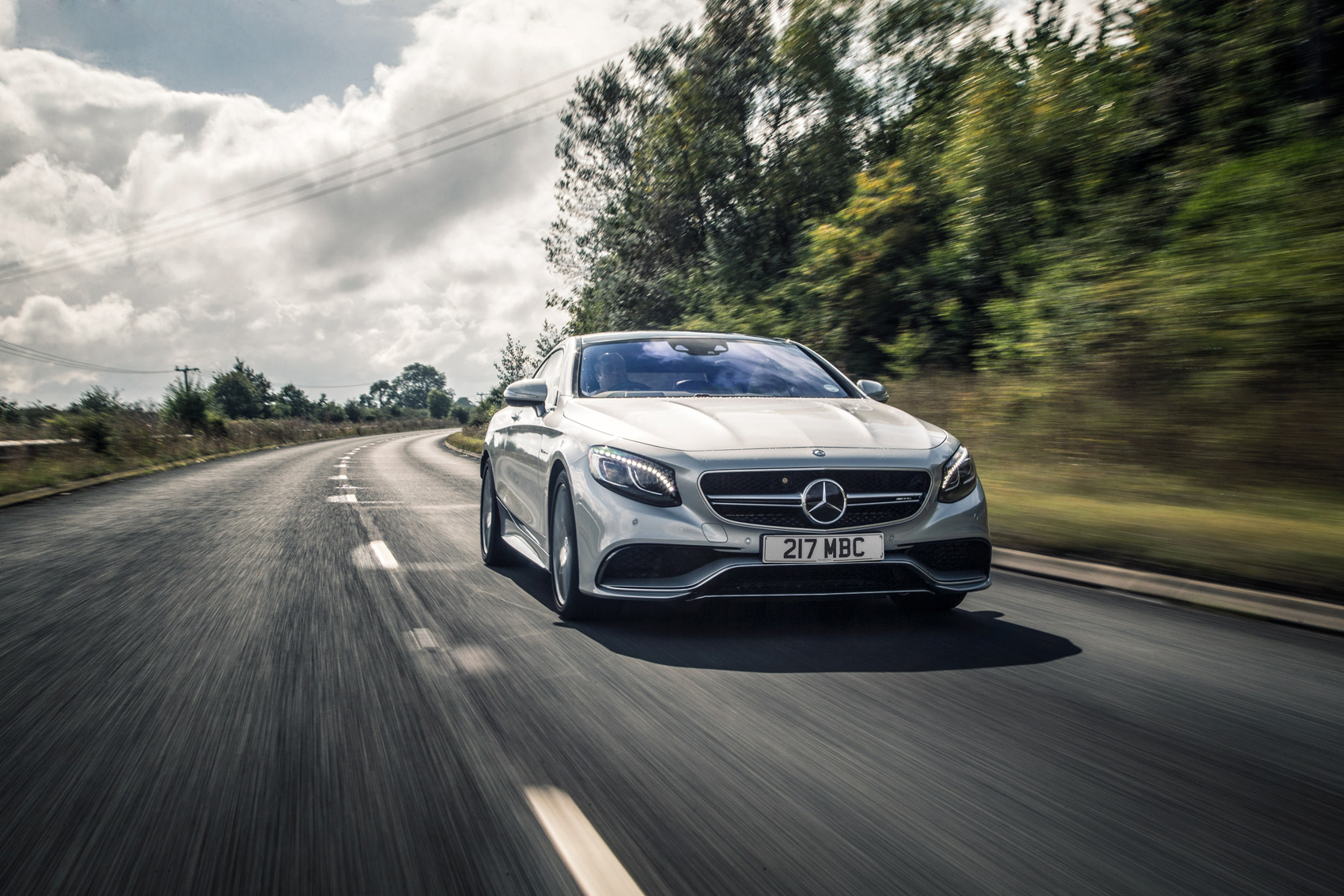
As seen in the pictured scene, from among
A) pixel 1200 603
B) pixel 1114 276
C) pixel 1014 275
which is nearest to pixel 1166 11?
pixel 1014 275

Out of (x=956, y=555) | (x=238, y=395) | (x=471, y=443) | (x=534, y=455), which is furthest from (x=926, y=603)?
(x=238, y=395)

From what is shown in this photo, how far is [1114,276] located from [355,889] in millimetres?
11061

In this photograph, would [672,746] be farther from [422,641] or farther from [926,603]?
[926,603]

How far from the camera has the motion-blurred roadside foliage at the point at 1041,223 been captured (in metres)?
8.52

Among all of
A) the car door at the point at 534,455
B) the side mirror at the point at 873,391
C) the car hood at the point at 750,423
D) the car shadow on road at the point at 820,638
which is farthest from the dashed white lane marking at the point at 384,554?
the side mirror at the point at 873,391

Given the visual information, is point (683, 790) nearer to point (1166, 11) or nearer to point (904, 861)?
point (904, 861)

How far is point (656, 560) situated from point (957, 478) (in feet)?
5.10

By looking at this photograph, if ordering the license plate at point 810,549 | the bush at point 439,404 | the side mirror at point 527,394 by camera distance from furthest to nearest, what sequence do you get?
the bush at point 439,404
the side mirror at point 527,394
the license plate at point 810,549

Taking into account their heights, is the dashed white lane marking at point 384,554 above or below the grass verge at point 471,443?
above

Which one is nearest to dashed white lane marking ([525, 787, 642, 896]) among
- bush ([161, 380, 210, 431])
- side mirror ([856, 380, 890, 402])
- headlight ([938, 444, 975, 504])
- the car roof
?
headlight ([938, 444, 975, 504])

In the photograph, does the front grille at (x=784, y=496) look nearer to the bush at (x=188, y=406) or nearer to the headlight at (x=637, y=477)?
the headlight at (x=637, y=477)

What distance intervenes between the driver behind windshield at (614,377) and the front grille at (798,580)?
5.88 ft

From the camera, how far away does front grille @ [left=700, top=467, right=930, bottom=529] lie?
4.59 m

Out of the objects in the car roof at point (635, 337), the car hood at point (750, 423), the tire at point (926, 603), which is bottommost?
the tire at point (926, 603)
